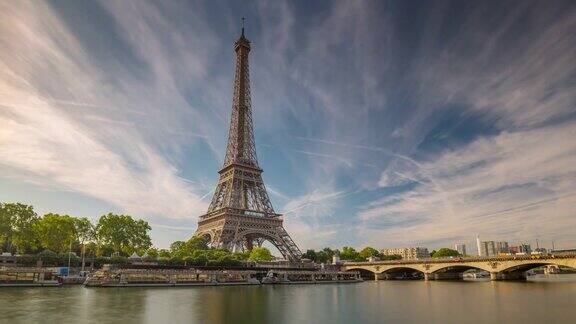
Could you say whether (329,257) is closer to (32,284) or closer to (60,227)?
(60,227)

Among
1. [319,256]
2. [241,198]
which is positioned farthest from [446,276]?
[241,198]

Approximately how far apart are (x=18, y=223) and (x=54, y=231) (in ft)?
20.1

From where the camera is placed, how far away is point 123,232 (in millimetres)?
85438

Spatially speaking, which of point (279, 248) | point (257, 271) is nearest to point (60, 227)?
point (257, 271)

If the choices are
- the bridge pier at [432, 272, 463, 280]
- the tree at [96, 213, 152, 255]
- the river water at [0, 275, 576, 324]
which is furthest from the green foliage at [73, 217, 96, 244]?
the bridge pier at [432, 272, 463, 280]

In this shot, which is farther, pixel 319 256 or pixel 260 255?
pixel 319 256

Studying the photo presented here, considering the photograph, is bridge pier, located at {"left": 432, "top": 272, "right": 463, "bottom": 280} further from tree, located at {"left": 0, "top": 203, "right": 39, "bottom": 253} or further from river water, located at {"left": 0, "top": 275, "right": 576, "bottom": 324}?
tree, located at {"left": 0, "top": 203, "right": 39, "bottom": 253}

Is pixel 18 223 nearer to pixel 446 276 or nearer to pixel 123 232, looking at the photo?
pixel 123 232

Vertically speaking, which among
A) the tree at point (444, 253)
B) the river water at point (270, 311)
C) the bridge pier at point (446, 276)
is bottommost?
the bridge pier at point (446, 276)

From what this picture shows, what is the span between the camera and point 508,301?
131 ft

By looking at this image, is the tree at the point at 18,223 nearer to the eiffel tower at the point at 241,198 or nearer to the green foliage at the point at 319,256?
the eiffel tower at the point at 241,198

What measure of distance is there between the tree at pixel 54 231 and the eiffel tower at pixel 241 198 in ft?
99.3

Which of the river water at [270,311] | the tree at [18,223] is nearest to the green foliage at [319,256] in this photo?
the tree at [18,223]

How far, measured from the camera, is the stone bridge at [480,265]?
71500mm
